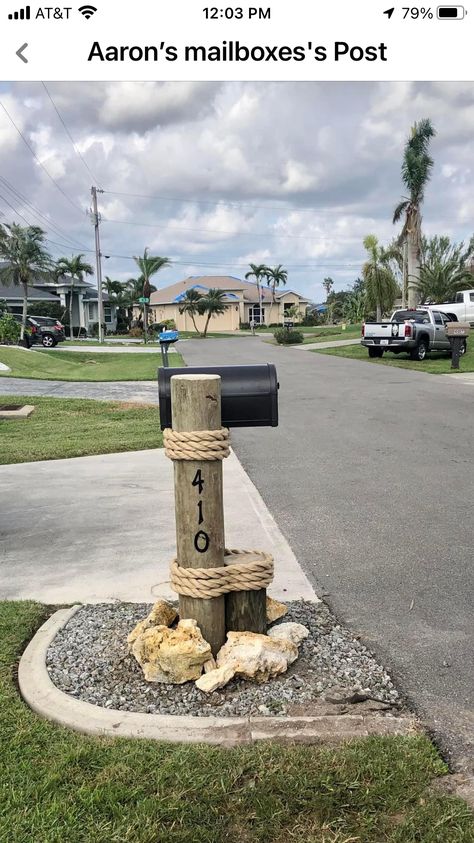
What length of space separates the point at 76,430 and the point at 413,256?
34996 millimetres

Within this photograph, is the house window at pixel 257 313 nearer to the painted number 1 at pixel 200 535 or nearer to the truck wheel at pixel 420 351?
the truck wheel at pixel 420 351

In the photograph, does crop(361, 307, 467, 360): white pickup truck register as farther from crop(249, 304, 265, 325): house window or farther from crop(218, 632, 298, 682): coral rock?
crop(249, 304, 265, 325): house window

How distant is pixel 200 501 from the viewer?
10.6 feet

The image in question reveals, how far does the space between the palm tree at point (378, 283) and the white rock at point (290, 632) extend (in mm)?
48607

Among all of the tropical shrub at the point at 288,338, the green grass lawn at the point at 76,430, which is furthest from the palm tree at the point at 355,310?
the green grass lawn at the point at 76,430

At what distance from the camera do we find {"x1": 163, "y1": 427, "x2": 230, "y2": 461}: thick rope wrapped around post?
317 cm

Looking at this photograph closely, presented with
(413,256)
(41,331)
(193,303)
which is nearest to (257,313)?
(193,303)

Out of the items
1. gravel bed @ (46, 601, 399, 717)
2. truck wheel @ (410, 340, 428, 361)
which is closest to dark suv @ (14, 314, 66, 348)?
truck wheel @ (410, 340, 428, 361)

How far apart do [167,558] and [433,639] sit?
192 cm

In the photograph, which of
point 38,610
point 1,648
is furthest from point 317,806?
point 38,610

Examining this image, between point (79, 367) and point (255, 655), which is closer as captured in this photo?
point (255, 655)

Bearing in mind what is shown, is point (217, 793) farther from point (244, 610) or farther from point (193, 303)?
point (193, 303)

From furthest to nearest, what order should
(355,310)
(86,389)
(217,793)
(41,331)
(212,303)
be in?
(355,310)
(212,303)
(41,331)
(86,389)
(217,793)

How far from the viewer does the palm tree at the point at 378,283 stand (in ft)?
169
